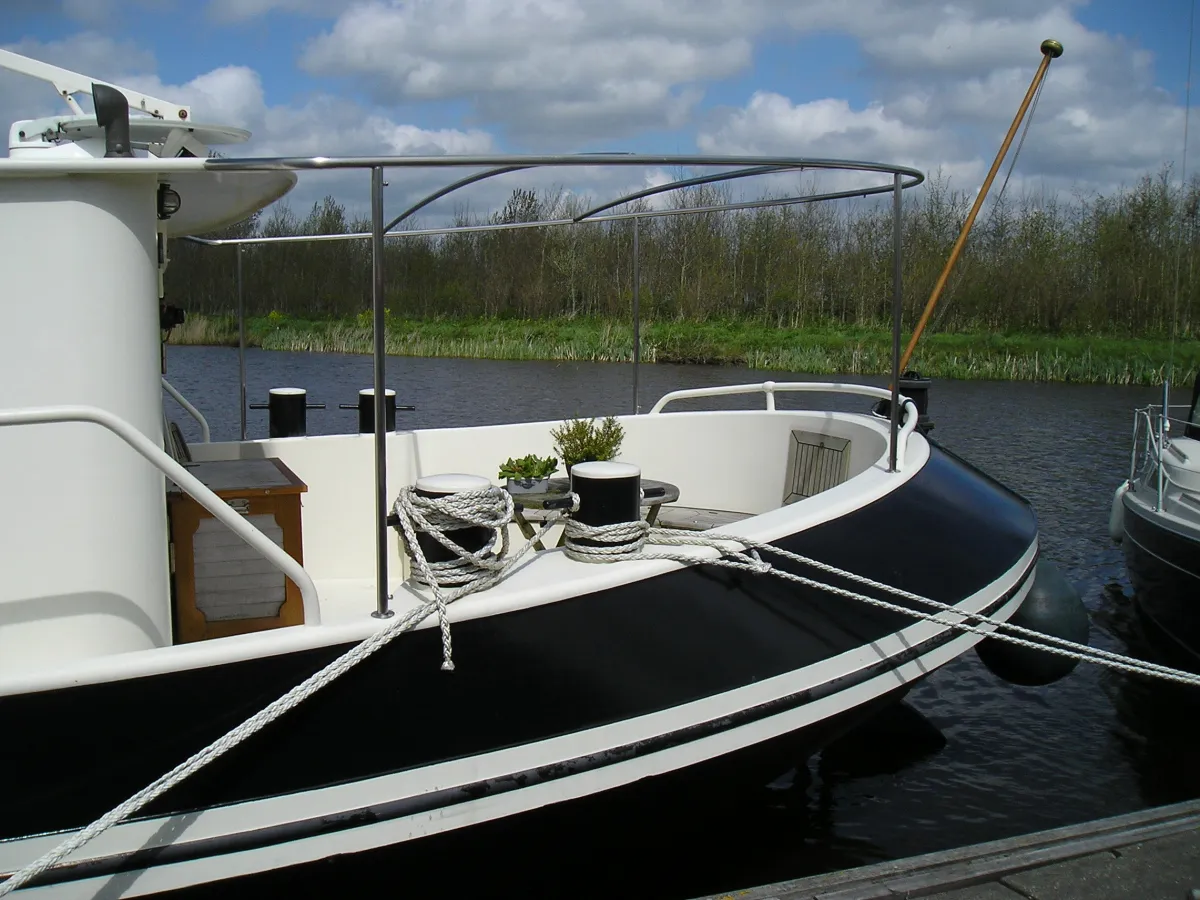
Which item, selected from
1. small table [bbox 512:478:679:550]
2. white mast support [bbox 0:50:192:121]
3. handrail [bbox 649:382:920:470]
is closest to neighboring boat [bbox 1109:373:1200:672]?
handrail [bbox 649:382:920:470]

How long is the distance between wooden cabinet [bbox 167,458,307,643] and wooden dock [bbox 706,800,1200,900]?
5.93 ft

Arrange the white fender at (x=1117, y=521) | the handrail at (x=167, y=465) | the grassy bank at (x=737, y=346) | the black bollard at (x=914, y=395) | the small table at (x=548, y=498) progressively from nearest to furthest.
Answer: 1. the handrail at (x=167, y=465)
2. the small table at (x=548, y=498)
3. the black bollard at (x=914, y=395)
4. the white fender at (x=1117, y=521)
5. the grassy bank at (x=737, y=346)

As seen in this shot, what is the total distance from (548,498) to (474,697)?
165cm

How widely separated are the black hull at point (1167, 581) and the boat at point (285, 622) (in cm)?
338

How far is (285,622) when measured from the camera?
12.4ft

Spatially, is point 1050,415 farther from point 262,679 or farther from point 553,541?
point 262,679

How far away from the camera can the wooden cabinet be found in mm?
3656

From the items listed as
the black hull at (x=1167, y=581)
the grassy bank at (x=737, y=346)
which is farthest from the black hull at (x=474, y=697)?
the grassy bank at (x=737, y=346)

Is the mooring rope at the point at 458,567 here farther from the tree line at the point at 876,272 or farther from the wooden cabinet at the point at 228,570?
the tree line at the point at 876,272

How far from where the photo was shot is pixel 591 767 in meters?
3.33

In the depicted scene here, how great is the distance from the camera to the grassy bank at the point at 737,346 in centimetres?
2478

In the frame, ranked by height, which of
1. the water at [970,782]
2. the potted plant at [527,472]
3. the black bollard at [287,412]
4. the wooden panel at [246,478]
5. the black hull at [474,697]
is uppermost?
the black bollard at [287,412]

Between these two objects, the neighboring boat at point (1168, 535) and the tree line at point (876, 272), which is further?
the tree line at point (876, 272)

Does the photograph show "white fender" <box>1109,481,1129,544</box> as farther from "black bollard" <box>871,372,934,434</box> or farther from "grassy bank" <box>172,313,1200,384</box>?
"grassy bank" <box>172,313,1200,384</box>
